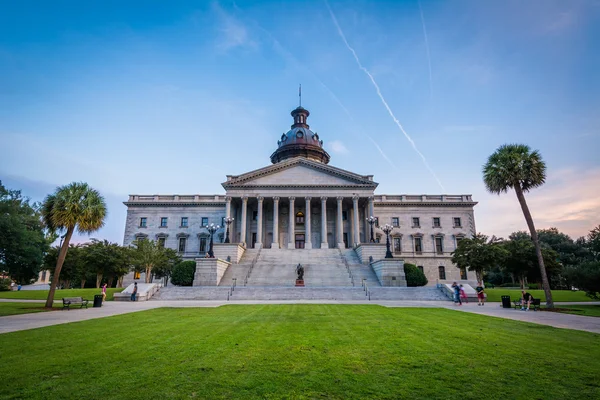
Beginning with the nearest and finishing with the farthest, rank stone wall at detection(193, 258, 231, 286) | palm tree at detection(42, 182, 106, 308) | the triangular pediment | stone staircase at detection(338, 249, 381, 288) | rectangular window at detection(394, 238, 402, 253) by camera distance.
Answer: palm tree at detection(42, 182, 106, 308) < stone wall at detection(193, 258, 231, 286) < stone staircase at detection(338, 249, 381, 288) < the triangular pediment < rectangular window at detection(394, 238, 402, 253)

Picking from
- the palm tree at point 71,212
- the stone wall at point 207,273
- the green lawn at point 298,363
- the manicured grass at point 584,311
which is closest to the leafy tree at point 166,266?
the stone wall at point 207,273

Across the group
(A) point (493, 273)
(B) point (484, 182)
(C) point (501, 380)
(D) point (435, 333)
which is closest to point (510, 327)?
(D) point (435, 333)

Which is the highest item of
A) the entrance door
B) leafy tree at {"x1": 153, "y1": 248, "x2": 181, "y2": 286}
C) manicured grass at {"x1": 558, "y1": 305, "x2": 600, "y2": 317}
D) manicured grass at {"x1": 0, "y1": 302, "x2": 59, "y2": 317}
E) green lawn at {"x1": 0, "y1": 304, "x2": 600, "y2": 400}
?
the entrance door

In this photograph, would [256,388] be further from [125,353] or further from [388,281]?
[388,281]

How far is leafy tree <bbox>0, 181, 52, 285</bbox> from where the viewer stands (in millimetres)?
34838

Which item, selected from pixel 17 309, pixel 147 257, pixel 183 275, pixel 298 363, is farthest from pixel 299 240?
pixel 298 363

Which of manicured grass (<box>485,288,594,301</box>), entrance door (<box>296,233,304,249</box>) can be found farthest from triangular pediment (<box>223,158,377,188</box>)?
manicured grass (<box>485,288,594,301</box>)

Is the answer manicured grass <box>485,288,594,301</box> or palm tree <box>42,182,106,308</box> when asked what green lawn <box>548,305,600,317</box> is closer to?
manicured grass <box>485,288,594,301</box>

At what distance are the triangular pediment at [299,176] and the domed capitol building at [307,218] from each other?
15 cm

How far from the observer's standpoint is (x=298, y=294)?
92.7ft

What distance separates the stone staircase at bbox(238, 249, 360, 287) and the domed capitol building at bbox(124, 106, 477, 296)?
0.50 m

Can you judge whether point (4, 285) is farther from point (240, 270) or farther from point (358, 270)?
point (358, 270)

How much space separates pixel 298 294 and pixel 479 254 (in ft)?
71.8

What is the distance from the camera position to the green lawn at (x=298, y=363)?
5160mm
